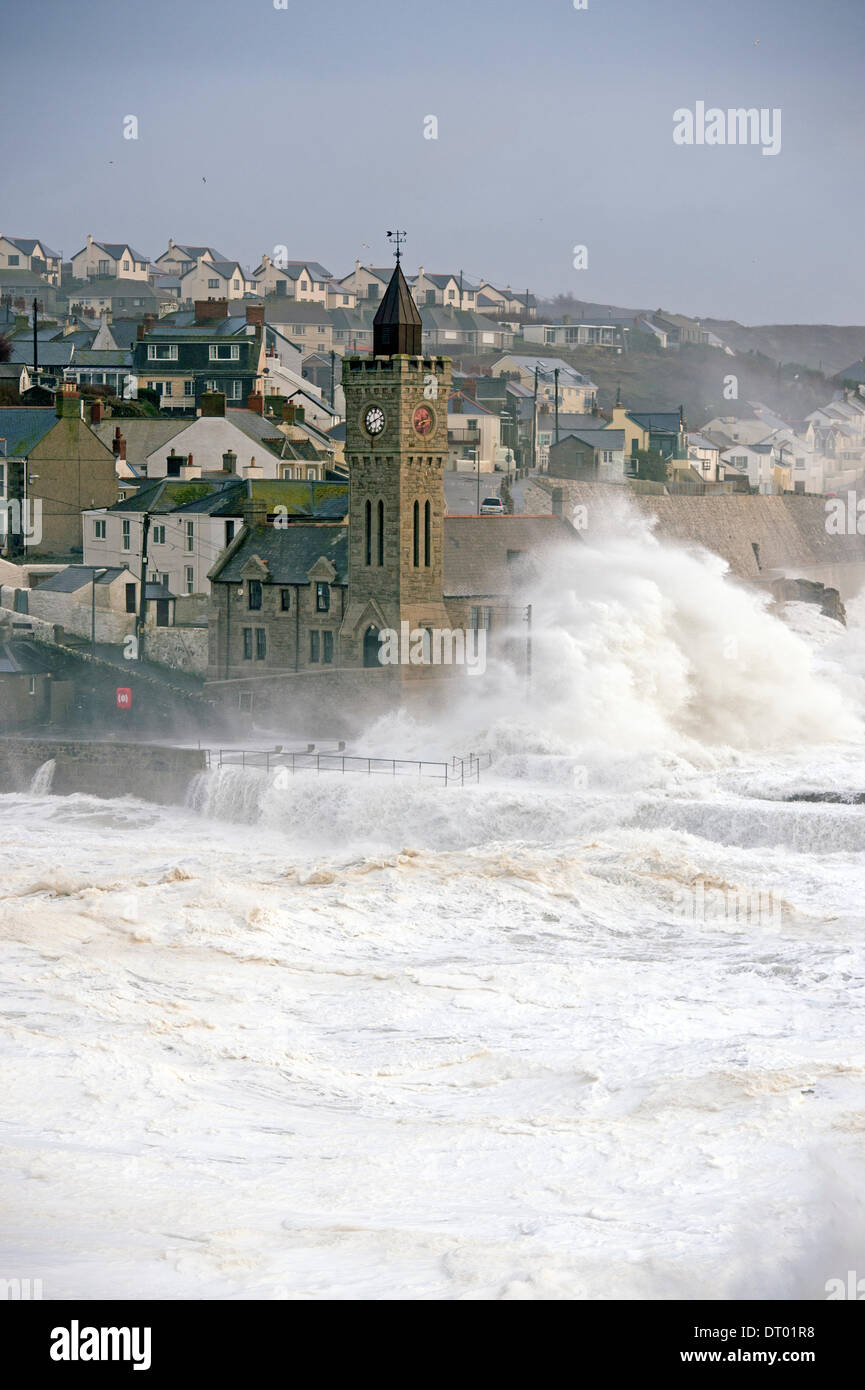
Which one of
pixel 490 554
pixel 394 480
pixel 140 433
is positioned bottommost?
pixel 490 554

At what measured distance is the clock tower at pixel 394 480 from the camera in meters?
42.0

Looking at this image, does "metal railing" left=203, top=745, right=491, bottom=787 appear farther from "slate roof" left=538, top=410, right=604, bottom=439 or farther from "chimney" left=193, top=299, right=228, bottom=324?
"chimney" left=193, top=299, right=228, bottom=324

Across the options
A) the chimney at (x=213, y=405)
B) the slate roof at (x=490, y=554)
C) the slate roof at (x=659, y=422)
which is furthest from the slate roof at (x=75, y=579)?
the slate roof at (x=659, y=422)

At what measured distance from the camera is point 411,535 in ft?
140

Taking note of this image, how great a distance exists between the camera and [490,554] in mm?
45094

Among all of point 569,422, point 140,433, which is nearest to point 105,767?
point 140,433

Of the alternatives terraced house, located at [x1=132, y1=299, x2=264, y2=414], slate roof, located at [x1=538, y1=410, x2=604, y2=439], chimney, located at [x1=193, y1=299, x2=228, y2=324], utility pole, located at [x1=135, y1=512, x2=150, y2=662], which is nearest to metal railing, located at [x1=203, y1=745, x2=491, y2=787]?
utility pole, located at [x1=135, y1=512, x2=150, y2=662]

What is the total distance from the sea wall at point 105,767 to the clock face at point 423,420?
31.9 feet

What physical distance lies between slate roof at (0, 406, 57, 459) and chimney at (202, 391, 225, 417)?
5.42 metres

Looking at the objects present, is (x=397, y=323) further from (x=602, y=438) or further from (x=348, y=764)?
(x=602, y=438)

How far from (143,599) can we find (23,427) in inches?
430

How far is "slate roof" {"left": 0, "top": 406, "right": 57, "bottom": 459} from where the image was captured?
5466cm
